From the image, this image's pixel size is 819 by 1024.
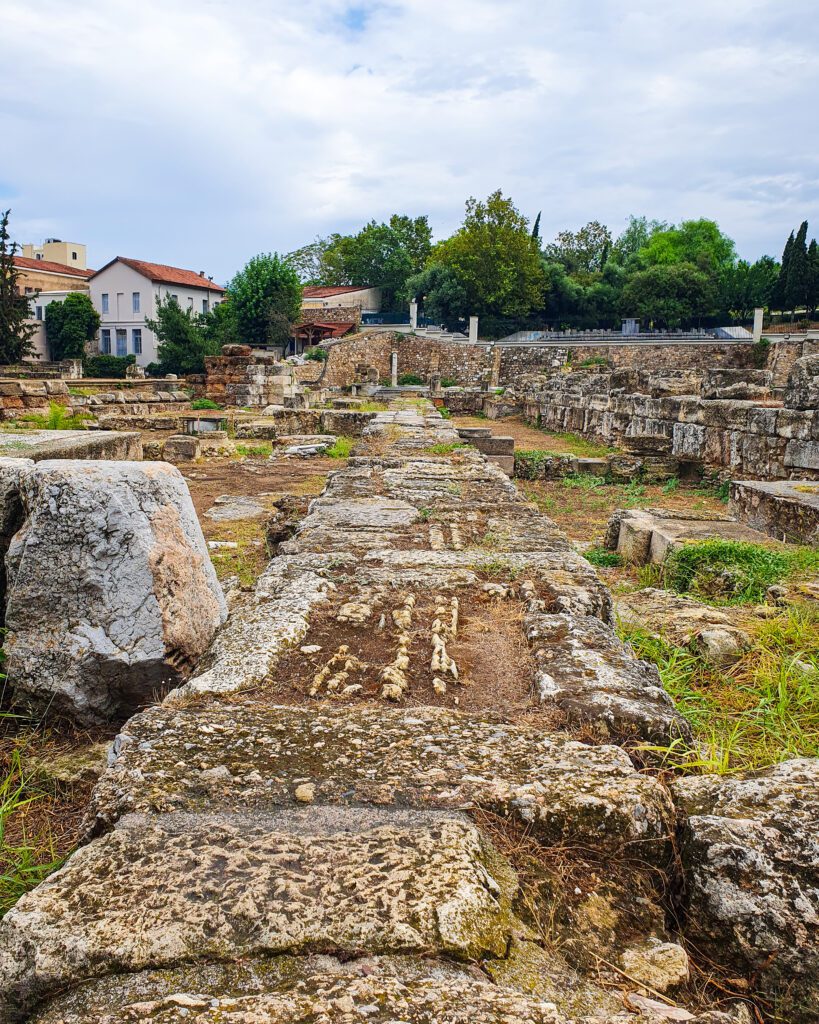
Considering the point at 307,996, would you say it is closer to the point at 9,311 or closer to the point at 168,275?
the point at 9,311

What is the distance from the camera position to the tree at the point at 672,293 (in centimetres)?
4581

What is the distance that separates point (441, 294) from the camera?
4759 centimetres

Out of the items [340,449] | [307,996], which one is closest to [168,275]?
[340,449]

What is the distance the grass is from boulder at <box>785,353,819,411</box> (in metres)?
4.43

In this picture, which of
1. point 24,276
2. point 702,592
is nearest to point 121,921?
point 702,592

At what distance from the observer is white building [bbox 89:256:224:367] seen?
49031mm

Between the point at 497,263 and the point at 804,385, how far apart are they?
1652 inches

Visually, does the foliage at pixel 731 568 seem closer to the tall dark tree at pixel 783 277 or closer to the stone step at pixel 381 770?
the stone step at pixel 381 770

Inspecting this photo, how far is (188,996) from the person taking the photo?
1.10 m

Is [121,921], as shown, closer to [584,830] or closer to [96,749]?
[584,830]

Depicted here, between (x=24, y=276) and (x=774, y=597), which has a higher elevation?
(x=24, y=276)

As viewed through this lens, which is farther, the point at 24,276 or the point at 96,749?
the point at 24,276

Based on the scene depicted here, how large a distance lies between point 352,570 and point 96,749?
1356 mm

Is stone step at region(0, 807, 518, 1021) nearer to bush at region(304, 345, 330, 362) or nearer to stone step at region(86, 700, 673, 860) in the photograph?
stone step at region(86, 700, 673, 860)
